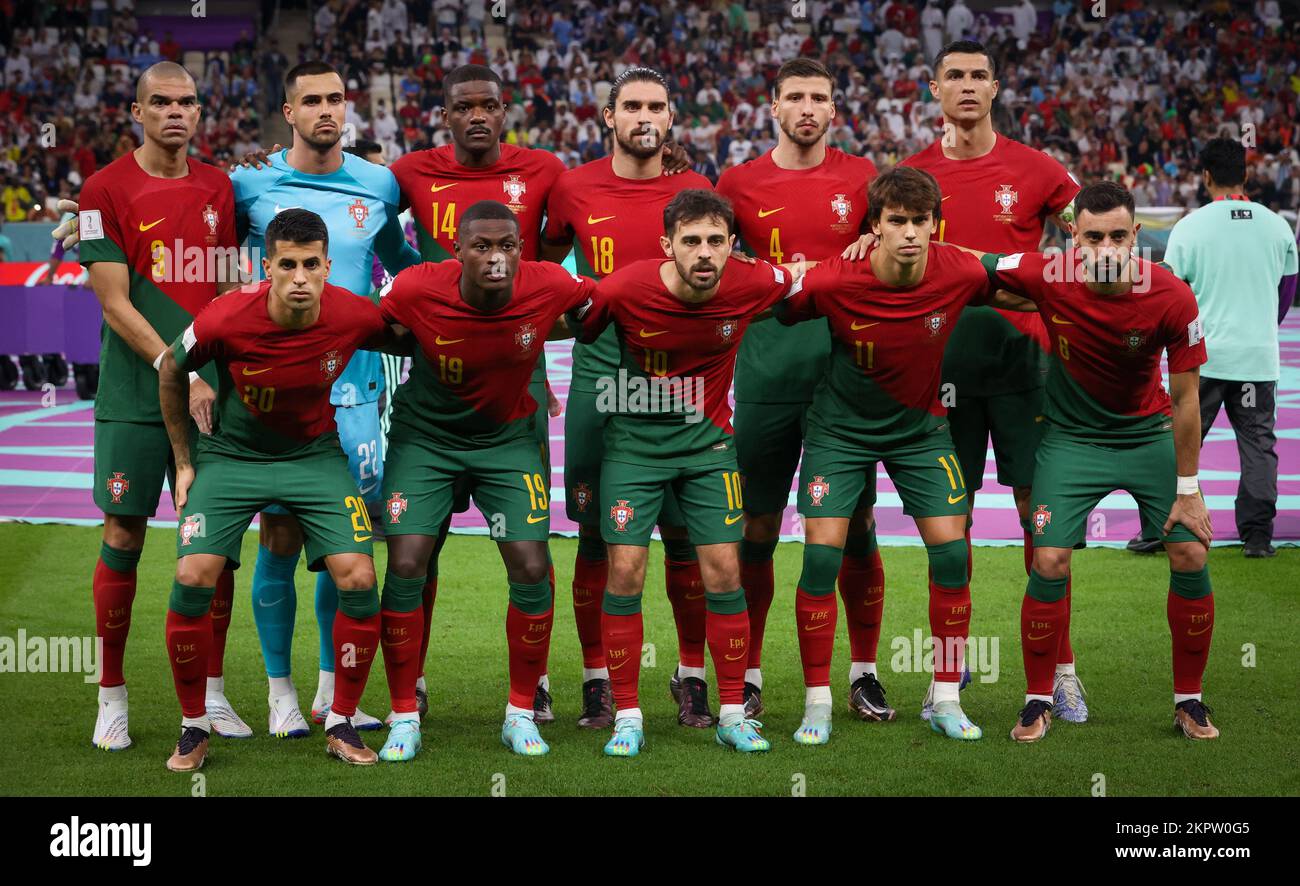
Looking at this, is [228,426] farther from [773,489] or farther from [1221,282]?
[1221,282]

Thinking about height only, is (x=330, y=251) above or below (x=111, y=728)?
above

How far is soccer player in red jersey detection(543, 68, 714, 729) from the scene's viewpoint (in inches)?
230

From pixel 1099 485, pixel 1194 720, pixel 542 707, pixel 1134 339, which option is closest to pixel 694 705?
pixel 542 707

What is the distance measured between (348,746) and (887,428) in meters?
2.35

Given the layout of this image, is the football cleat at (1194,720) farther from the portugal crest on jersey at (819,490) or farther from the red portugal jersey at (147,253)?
the red portugal jersey at (147,253)

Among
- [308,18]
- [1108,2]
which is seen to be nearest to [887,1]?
[1108,2]

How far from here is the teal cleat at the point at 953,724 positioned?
5.57 metres

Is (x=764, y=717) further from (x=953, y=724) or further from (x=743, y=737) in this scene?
(x=953, y=724)

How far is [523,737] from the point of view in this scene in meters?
5.46

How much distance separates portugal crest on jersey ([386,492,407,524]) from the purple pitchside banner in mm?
11034

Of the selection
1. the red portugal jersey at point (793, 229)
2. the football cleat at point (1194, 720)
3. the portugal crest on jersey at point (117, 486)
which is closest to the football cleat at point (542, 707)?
the red portugal jersey at point (793, 229)

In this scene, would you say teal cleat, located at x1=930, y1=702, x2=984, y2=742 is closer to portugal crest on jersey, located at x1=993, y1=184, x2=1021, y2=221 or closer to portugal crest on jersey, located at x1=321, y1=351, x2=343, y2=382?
portugal crest on jersey, located at x1=993, y1=184, x2=1021, y2=221

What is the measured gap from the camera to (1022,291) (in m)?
5.62

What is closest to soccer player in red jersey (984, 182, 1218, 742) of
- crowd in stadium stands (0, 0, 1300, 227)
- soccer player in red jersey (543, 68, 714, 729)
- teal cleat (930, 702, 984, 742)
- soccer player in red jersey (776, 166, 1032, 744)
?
teal cleat (930, 702, 984, 742)
